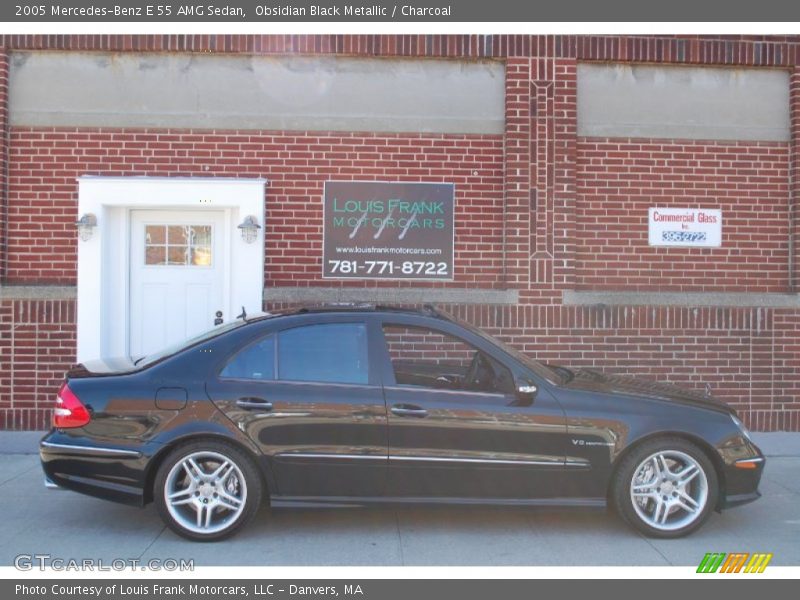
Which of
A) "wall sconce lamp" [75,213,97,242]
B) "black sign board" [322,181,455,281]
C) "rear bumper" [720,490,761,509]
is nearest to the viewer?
"rear bumper" [720,490,761,509]

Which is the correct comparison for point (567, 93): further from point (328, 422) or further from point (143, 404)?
point (143, 404)

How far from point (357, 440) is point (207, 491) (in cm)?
101

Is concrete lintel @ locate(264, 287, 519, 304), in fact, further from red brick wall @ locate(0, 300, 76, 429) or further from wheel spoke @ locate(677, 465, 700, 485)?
wheel spoke @ locate(677, 465, 700, 485)

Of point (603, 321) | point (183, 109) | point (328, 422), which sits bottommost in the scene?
point (328, 422)

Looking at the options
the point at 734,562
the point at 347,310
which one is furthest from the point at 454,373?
the point at 734,562

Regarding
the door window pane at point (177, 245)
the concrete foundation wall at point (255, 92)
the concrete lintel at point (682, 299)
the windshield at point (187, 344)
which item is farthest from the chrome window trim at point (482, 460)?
the concrete foundation wall at point (255, 92)

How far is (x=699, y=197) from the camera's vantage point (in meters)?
8.93

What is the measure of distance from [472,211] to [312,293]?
192 centimetres

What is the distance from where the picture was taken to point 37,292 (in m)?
8.41

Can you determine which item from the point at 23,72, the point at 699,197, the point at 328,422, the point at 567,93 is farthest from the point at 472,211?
the point at 23,72

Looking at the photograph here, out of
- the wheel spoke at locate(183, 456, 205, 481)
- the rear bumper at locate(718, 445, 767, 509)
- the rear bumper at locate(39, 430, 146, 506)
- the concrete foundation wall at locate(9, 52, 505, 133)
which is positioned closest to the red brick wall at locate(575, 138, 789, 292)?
the concrete foundation wall at locate(9, 52, 505, 133)

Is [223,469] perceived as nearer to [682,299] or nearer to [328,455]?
[328,455]

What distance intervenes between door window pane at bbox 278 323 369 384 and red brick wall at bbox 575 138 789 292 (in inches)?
158

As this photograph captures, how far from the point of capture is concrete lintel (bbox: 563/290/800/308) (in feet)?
28.4
